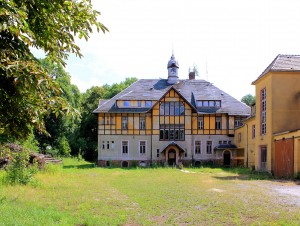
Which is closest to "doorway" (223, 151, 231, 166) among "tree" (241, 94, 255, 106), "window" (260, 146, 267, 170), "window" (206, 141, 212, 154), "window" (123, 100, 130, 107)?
"window" (206, 141, 212, 154)

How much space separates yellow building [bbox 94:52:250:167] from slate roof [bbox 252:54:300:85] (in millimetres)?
14416

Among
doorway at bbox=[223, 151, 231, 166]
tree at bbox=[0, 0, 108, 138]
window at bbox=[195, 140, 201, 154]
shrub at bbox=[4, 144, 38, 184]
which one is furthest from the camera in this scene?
doorway at bbox=[223, 151, 231, 166]

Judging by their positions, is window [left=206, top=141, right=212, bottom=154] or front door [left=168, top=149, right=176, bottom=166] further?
window [left=206, top=141, right=212, bottom=154]

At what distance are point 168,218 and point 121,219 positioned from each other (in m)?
1.33

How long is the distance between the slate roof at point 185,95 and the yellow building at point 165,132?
150 millimetres

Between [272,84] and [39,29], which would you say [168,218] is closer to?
[39,29]

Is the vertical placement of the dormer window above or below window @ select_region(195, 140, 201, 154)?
above

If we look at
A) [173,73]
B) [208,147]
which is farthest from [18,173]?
[173,73]

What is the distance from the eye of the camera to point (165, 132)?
43.1m

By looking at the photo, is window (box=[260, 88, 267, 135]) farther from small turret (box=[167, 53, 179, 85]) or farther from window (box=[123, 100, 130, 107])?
small turret (box=[167, 53, 179, 85])

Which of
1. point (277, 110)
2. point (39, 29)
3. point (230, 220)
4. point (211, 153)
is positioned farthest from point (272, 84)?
point (39, 29)

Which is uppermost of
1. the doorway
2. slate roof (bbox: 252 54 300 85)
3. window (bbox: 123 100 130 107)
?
slate roof (bbox: 252 54 300 85)

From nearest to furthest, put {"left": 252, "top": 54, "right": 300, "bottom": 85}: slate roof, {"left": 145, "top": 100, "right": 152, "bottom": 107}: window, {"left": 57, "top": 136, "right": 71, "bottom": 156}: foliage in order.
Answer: {"left": 252, "top": 54, "right": 300, "bottom": 85}: slate roof, {"left": 145, "top": 100, "right": 152, "bottom": 107}: window, {"left": 57, "top": 136, "right": 71, "bottom": 156}: foliage

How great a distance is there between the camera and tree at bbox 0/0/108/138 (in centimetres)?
342
